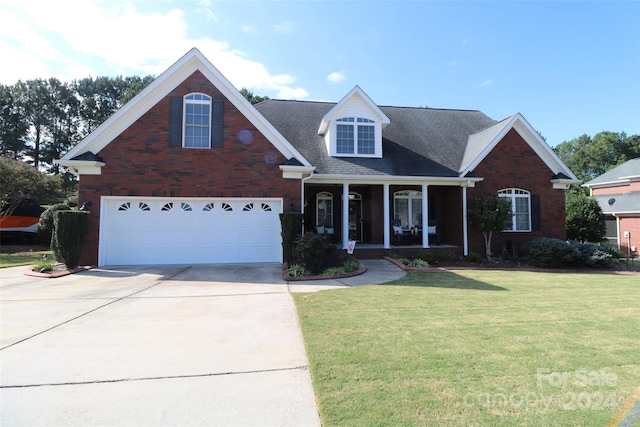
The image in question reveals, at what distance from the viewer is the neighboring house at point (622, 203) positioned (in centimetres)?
2081

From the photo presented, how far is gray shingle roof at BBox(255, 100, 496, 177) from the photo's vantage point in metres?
13.8

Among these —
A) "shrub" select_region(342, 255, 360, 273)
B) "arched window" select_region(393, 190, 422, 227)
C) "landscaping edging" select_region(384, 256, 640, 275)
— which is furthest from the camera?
"arched window" select_region(393, 190, 422, 227)

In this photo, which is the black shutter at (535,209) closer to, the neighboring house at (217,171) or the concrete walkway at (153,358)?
the neighboring house at (217,171)

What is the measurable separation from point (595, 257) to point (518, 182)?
417cm

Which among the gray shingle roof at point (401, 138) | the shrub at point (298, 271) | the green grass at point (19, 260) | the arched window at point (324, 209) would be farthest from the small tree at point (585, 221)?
the green grass at point (19, 260)

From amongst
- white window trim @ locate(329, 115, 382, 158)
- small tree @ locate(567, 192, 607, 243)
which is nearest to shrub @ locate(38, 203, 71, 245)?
white window trim @ locate(329, 115, 382, 158)

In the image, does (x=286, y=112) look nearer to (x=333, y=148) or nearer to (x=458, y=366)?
(x=333, y=148)

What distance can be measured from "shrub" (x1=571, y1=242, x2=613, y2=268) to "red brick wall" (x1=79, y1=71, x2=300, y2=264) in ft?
35.9

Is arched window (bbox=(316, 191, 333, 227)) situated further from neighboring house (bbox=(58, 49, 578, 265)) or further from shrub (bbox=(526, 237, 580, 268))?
shrub (bbox=(526, 237, 580, 268))

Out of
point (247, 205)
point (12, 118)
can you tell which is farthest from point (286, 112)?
point (12, 118)

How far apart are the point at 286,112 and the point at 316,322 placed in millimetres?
13685

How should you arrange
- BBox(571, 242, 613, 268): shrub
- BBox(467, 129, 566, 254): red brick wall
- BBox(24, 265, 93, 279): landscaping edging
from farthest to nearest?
1. BBox(467, 129, 566, 254): red brick wall
2. BBox(571, 242, 613, 268): shrub
3. BBox(24, 265, 93, 279): landscaping edging

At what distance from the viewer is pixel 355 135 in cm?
1432

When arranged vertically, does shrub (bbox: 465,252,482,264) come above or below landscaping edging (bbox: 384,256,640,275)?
above
